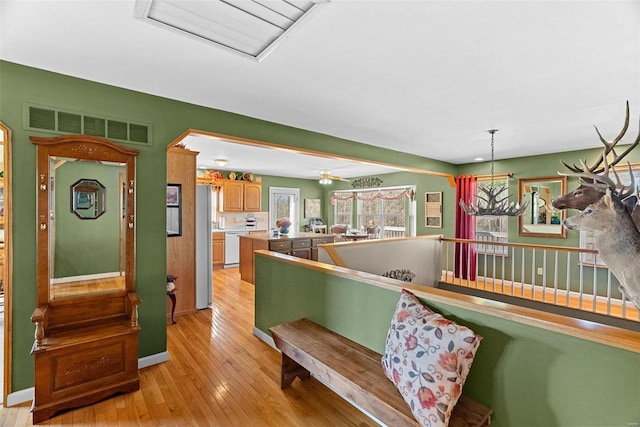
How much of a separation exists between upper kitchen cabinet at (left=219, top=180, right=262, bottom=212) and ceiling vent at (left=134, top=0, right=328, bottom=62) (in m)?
5.72

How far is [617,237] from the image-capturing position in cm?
171

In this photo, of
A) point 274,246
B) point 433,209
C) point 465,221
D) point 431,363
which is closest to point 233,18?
point 431,363

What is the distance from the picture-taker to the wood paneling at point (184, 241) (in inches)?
149

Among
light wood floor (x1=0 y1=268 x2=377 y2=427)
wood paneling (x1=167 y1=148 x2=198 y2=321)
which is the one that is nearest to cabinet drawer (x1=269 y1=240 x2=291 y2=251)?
wood paneling (x1=167 y1=148 x2=198 y2=321)

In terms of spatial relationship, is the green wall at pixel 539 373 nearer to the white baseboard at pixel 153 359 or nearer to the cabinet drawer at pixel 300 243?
the white baseboard at pixel 153 359

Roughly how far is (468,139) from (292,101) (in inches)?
107

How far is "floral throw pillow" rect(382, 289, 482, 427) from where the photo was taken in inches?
53.6

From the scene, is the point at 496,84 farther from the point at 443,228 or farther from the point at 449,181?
the point at 443,228

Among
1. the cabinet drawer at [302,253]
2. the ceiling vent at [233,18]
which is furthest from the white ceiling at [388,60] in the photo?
the cabinet drawer at [302,253]

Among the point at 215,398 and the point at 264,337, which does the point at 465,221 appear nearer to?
the point at 264,337

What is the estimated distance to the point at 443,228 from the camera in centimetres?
649

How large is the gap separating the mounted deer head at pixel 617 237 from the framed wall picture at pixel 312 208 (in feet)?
25.3

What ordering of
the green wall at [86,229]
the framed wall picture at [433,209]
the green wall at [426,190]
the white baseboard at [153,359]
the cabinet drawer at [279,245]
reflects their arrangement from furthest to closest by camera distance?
1. the framed wall picture at [433,209]
2. the green wall at [426,190]
3. the cabinet drawer at [279,245]
4. the white baseboard at [153,359]
5. the green wall at [86,229]

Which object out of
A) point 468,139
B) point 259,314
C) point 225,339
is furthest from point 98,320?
point 468,139
